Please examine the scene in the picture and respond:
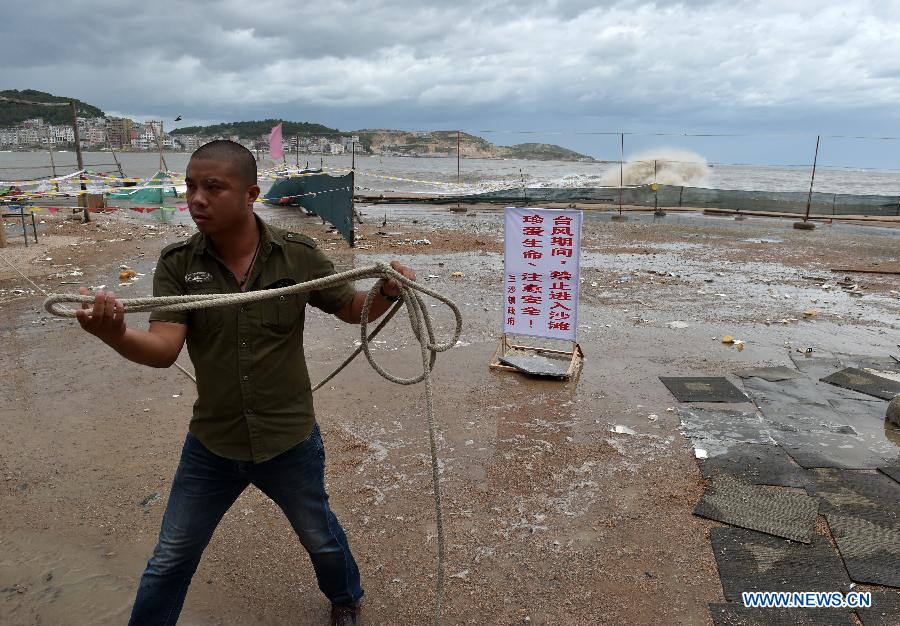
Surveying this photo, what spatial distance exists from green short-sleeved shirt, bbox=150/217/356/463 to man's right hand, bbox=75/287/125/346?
31 centimetres

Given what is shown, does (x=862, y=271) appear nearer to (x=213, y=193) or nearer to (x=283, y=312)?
(x=283, y=312)

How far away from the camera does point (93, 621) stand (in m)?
2.71

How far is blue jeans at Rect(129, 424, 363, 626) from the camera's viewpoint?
2.13m

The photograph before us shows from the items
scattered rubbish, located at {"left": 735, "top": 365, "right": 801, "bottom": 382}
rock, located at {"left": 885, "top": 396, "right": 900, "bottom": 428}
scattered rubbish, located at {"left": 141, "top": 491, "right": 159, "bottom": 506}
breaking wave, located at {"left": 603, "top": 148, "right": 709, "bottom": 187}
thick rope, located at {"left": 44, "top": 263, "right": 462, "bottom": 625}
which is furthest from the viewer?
breaking wave, located at {"left": 603, "top": 148, "right": 709, "bottom": 187}

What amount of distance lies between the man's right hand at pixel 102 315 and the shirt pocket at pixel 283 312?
483 millimetres

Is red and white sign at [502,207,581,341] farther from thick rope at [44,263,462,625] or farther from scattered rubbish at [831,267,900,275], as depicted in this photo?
scattered rubbish at [831,267,900,275]

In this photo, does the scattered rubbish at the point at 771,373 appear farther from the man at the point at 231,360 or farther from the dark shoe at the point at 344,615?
the man at the point at 231,360

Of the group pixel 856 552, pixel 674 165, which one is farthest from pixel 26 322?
pixel 674 165

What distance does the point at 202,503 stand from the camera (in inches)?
84.5

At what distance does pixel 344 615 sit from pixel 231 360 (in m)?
1.36

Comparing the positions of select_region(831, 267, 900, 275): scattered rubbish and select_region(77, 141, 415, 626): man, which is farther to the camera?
select_region(831, 267, 900, 275): scattered rubbish

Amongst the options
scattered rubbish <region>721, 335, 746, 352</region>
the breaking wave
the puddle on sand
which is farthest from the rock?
the breaking wave

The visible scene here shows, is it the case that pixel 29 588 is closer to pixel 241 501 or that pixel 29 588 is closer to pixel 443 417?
pixel 241 501

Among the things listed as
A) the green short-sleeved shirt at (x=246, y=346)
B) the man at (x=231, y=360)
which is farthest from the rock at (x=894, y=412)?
the green short-sleeved shirt at (x=246, y=346)
